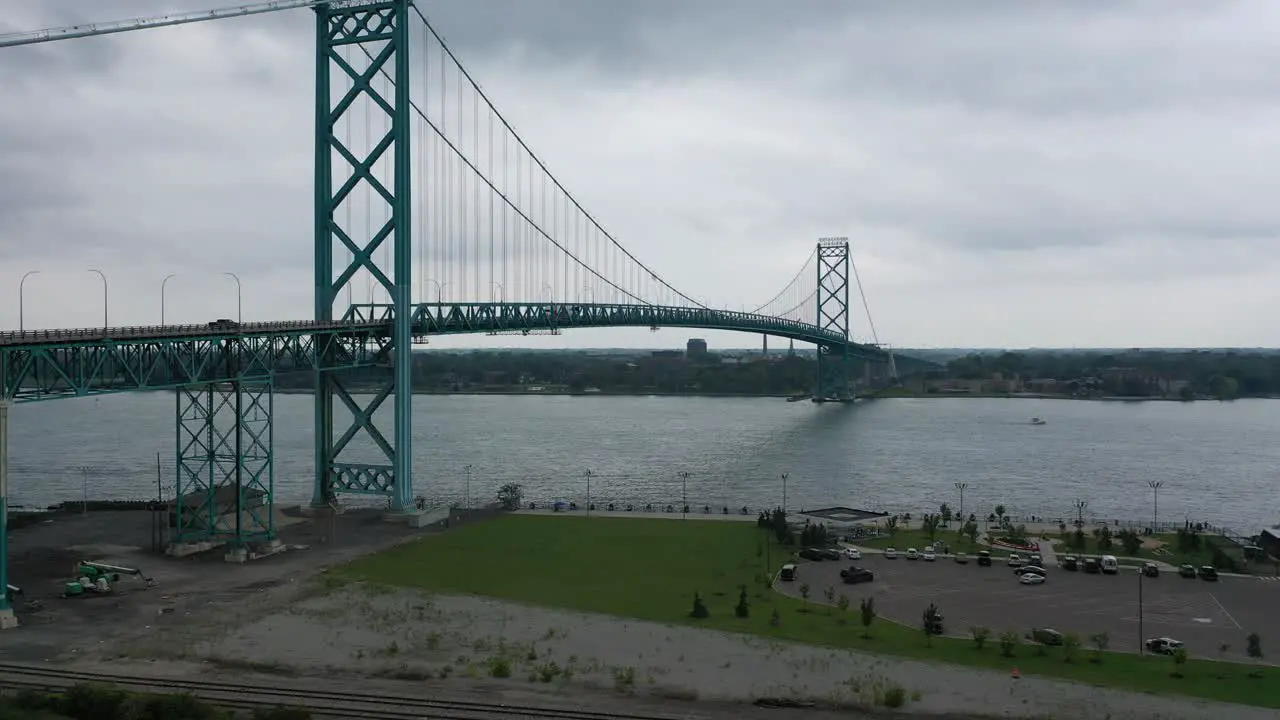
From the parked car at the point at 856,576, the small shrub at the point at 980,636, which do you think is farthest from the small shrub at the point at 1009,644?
the parked car at the point at 856,576

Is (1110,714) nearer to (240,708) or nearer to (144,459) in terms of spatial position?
(240,708)

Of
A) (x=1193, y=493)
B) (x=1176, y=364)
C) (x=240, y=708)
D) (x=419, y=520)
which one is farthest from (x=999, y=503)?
(x=1176, y=364)

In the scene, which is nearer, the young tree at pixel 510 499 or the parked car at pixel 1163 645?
the parked car at pixel 1163 645

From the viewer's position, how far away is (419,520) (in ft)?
103

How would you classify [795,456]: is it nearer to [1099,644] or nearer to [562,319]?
[562,319]

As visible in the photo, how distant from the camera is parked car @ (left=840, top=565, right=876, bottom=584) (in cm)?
2486

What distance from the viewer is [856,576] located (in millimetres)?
24953

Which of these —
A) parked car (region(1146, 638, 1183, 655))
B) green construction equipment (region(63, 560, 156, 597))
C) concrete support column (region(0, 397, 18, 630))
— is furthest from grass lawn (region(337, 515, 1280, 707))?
concrete support column (region(0, 397, 18, 630))

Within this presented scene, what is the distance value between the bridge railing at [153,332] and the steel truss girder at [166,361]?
0.13 metres

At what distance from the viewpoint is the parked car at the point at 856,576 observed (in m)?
24.9

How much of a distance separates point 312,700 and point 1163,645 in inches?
574

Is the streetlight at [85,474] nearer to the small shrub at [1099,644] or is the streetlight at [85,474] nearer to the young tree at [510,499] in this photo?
the young tree at [510,499]

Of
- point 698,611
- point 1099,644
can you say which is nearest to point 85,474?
point 698,611

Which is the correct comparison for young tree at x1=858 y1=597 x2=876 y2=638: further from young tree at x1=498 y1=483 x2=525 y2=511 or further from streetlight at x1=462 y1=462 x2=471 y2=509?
streetlight at x1=462 y1=462 x2=471 y2=509
